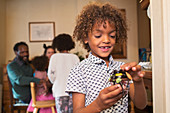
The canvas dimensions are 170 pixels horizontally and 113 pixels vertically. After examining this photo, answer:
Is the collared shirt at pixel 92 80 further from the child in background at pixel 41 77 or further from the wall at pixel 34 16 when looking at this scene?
the wall at pixel 34 16

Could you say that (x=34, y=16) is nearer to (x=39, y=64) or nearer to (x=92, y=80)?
(x=39, y=64)

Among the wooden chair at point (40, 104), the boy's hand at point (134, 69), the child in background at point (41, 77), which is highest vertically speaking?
the boy's hand at point (134, 69)

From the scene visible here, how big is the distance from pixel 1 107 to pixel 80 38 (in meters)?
3.75

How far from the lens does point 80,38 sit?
47.4 inches

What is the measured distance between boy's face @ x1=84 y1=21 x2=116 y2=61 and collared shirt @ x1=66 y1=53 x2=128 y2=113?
56mm

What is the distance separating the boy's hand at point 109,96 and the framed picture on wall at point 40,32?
15.1 feet

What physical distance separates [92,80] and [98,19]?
0.30 m

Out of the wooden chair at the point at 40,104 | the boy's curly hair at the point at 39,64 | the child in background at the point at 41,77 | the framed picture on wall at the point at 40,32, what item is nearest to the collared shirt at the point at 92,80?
the wooden chair at the point at 40,104

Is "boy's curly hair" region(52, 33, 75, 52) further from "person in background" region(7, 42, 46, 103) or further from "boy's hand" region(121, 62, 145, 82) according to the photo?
"boy's hand" region(121, 62, 145, 82)

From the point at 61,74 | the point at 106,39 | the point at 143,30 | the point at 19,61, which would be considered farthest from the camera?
the point at 143,30

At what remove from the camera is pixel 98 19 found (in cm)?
105

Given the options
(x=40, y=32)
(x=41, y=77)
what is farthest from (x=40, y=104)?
(x=40, y=32)

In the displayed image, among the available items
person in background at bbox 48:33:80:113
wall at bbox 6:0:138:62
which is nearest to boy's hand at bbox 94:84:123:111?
person in background at bbox 48:33:80:113

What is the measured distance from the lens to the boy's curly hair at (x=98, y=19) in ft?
3.49
